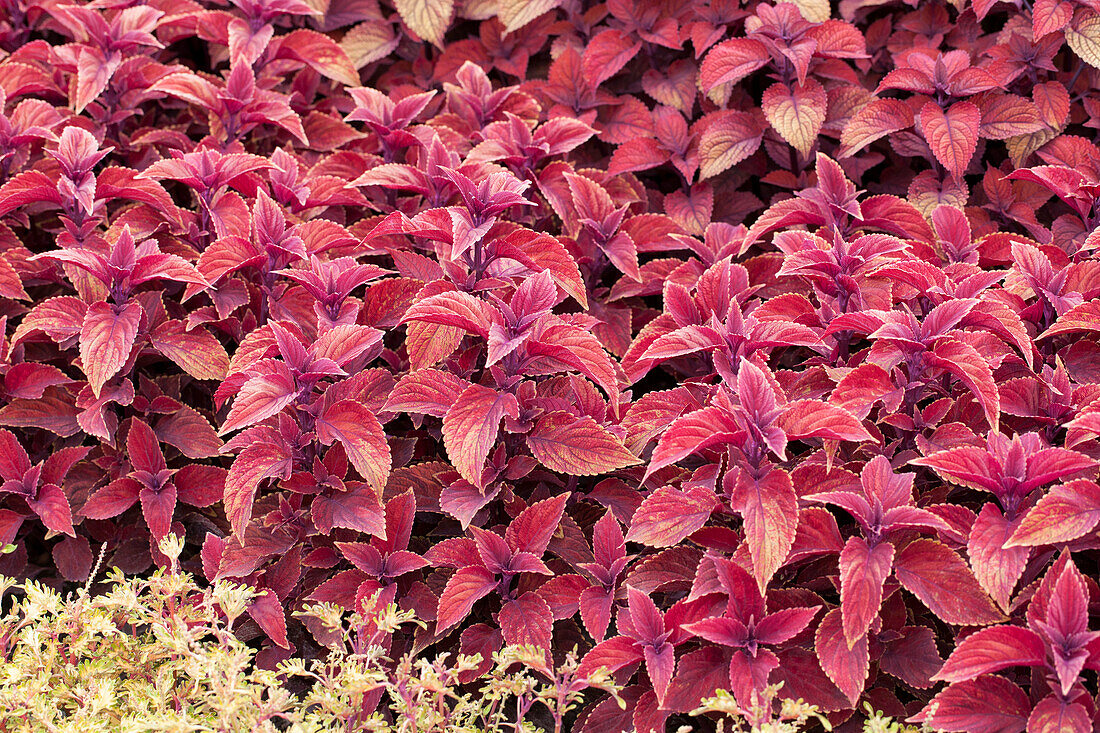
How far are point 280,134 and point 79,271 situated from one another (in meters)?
0.93

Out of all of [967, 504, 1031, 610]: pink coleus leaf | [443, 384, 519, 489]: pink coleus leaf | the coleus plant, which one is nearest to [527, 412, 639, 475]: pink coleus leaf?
the coleus plant

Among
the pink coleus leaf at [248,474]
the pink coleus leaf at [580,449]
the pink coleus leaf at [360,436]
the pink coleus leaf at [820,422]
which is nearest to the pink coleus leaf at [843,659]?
the pink coleus leaf at [820,422]

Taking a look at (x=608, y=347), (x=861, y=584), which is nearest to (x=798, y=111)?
(x=608, y=347)

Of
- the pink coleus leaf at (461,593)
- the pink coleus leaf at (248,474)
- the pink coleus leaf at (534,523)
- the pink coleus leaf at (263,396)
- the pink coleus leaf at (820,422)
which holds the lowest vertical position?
the pink coleus leaf at (461,593)

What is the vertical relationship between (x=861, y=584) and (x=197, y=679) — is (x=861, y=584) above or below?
above

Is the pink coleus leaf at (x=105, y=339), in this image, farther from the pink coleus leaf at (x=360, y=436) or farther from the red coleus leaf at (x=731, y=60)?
the red coleus leaf at (x=731, y=60)

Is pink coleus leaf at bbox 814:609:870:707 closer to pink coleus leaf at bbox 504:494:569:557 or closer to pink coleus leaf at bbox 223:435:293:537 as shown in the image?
pink coleus leaf at bbox 504:494:569:557

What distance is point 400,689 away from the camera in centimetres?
170

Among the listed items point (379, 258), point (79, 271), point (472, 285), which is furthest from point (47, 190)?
point (472, 285)

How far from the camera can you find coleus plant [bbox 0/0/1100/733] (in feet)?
5.90

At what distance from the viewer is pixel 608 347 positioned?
2.57 meters

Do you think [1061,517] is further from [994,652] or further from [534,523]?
[534,523]

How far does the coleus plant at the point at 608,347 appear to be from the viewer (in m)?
1.80

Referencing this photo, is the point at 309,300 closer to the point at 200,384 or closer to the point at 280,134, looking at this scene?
the point at 200,384
